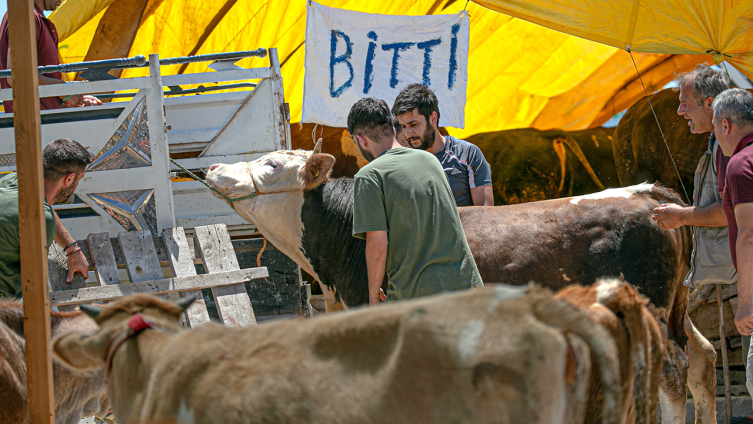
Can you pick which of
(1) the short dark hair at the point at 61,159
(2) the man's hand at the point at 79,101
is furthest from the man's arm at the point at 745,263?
(2) the man's hand at the point at 79,101

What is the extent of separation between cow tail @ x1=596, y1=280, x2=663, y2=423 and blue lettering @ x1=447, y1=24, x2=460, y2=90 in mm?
5366

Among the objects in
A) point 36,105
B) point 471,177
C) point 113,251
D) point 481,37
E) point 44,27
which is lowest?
point 113,251

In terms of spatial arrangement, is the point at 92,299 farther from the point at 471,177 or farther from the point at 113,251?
the point at 471,177

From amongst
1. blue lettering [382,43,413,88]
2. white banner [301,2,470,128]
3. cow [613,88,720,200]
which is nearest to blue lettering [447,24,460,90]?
white banner [301,2,470,128]

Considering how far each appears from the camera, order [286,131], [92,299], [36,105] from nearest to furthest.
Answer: [36,105], [92,299], [286,131]

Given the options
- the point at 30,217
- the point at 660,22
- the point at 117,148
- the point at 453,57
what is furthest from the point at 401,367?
the point at 453,57

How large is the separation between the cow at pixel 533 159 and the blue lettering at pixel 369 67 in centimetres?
98

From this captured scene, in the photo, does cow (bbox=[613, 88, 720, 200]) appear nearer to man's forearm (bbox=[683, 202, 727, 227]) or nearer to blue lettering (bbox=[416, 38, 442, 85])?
blue lettering (bbox=[416, 38, 442, 85])

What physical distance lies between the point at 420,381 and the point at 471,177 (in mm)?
3126

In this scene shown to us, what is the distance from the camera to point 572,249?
3988mm

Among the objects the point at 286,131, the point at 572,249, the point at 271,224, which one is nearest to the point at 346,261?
the point at 271,224

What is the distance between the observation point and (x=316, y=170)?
13.6 feet

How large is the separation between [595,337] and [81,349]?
4.56 ft

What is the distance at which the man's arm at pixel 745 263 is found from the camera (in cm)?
298
